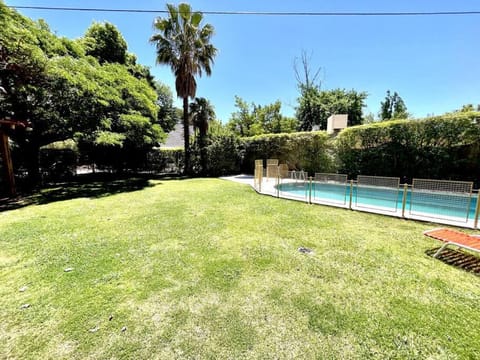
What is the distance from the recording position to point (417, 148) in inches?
388

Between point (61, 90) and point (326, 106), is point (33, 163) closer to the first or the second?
point (61, 90)

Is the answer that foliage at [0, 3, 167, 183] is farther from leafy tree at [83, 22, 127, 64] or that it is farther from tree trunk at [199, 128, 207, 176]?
tree trunk at [199, 128, 207, 176]

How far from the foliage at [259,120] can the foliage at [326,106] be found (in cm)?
168

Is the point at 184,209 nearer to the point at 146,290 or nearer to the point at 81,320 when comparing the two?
the point at 146,290

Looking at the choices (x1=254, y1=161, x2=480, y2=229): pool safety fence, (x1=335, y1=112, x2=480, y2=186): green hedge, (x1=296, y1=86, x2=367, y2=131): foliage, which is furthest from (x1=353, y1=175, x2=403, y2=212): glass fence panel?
(x1=296, y1=86, x2=367, y2=131): foliage

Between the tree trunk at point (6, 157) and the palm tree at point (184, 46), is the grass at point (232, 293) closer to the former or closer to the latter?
the tree trunk at point (6, 157)

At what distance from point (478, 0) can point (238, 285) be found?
35.7 ft

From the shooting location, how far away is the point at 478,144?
8500 millimetres

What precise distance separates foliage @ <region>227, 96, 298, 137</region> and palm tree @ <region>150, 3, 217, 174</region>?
10958 millimetres

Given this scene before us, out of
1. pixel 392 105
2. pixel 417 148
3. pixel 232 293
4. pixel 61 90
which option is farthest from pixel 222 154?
pixel 392 105

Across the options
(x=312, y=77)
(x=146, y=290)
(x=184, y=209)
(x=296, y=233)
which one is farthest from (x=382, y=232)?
(x=312, y=77)

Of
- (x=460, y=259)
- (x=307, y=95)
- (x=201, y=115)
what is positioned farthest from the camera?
(x=307, y=95)

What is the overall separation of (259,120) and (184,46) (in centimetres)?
1392

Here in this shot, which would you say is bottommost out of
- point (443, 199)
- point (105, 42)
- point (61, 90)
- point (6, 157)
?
point (443, 199)
